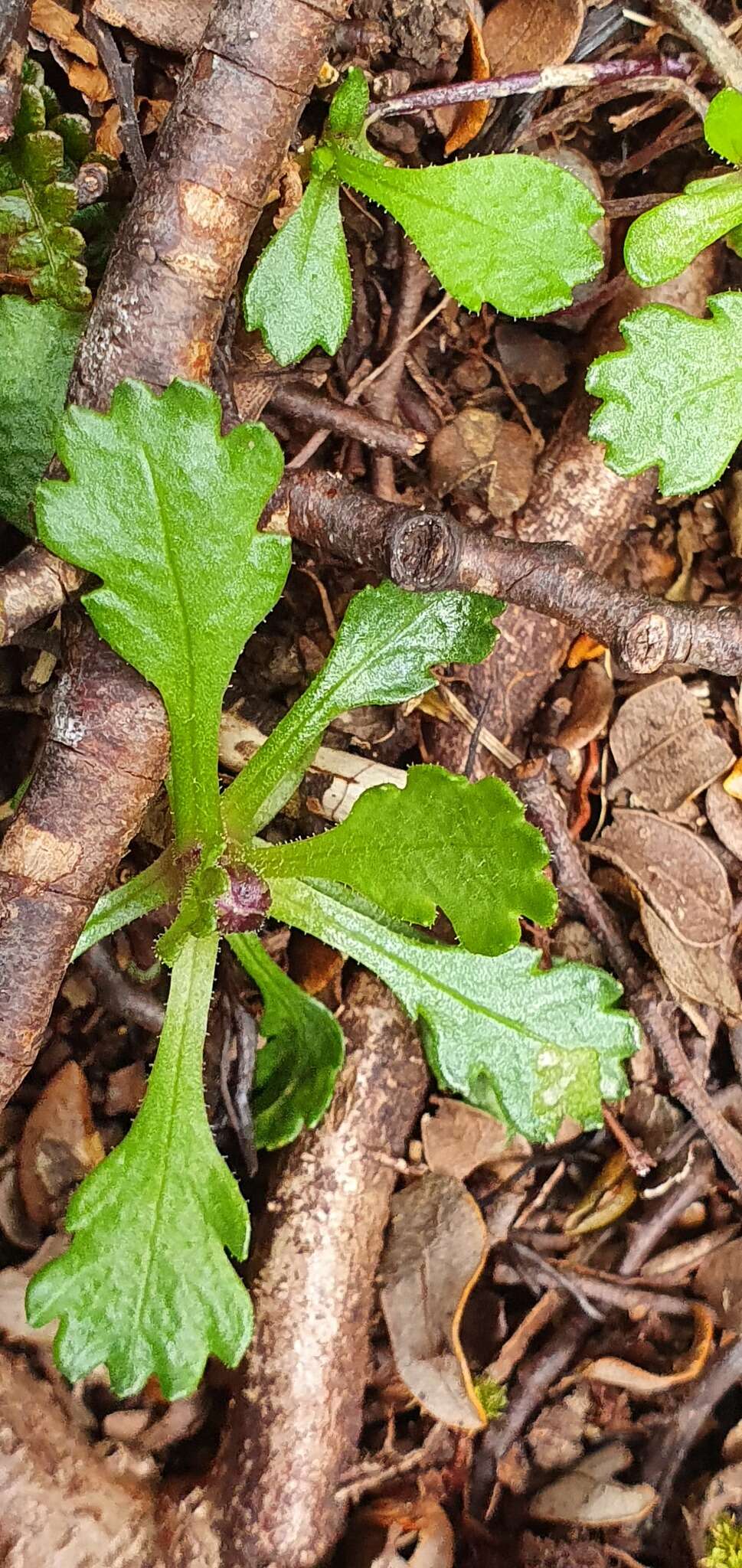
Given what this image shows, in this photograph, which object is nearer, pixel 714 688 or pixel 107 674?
pixel 107 674

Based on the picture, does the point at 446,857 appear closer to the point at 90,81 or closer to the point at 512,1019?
the point at 512,1019

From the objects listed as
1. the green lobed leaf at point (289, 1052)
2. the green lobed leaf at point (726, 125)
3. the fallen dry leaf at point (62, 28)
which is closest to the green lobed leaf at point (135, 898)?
the green lobed leaf at point (289, 1052)

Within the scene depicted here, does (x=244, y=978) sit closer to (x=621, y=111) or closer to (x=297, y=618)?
(x=297, y=618)

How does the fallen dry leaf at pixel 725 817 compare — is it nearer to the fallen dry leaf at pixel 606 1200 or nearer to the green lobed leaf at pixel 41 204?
the fallen dry leaf at pixel 606 1200

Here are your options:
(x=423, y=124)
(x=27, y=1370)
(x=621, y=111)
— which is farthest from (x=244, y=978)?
(x=621, y=111)

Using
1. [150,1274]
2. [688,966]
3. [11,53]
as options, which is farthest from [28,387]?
[688,966]

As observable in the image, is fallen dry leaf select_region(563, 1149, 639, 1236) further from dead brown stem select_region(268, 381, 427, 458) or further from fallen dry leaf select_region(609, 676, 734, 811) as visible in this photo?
dead brown stem select_region(268, 381, 427, 458)

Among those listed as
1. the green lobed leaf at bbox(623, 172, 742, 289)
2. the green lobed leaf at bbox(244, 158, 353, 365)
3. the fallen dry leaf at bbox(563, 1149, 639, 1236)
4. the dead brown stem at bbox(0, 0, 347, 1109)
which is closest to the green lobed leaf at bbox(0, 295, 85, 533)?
the dead brown stem at bbox(0, 0, 347, 1109)
